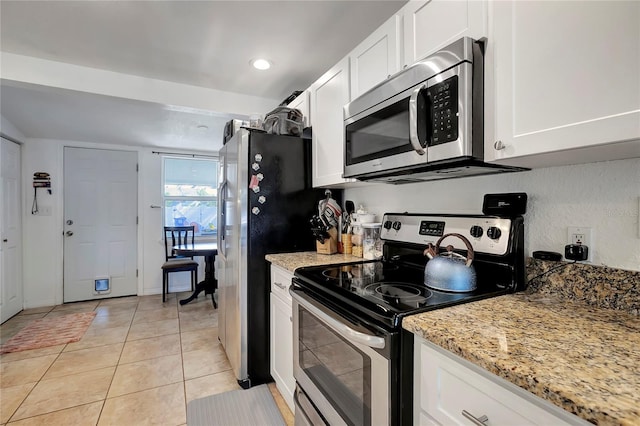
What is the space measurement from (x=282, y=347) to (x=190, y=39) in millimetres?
1967

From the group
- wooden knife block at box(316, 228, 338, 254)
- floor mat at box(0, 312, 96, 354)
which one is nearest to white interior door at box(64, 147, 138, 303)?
floor mat at box(0, 312, 96, 354)

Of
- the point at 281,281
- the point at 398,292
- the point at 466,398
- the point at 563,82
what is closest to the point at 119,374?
the point at 281,281

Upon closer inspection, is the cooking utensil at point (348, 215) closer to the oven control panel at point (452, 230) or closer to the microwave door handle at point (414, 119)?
the oven control panel at point (452, 230)

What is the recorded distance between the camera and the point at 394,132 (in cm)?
129

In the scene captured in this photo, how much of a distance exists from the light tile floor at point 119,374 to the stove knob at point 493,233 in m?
1.46

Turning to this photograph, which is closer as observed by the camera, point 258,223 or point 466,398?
point 466,398

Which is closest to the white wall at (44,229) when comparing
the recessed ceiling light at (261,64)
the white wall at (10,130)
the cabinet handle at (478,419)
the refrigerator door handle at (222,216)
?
the white wall at (10,130)

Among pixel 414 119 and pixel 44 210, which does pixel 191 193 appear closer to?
pixel 44 210

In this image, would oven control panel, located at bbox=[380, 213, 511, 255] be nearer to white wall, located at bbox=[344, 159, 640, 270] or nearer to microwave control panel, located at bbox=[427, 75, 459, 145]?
white wall, located at bbox=[344, 159, 640, 270]

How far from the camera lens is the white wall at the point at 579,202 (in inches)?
37.1

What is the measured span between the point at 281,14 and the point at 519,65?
1303 mm

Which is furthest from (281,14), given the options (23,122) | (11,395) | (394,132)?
(23,122)

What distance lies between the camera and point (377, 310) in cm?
93

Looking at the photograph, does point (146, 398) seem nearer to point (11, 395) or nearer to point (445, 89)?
point (11, 395)
